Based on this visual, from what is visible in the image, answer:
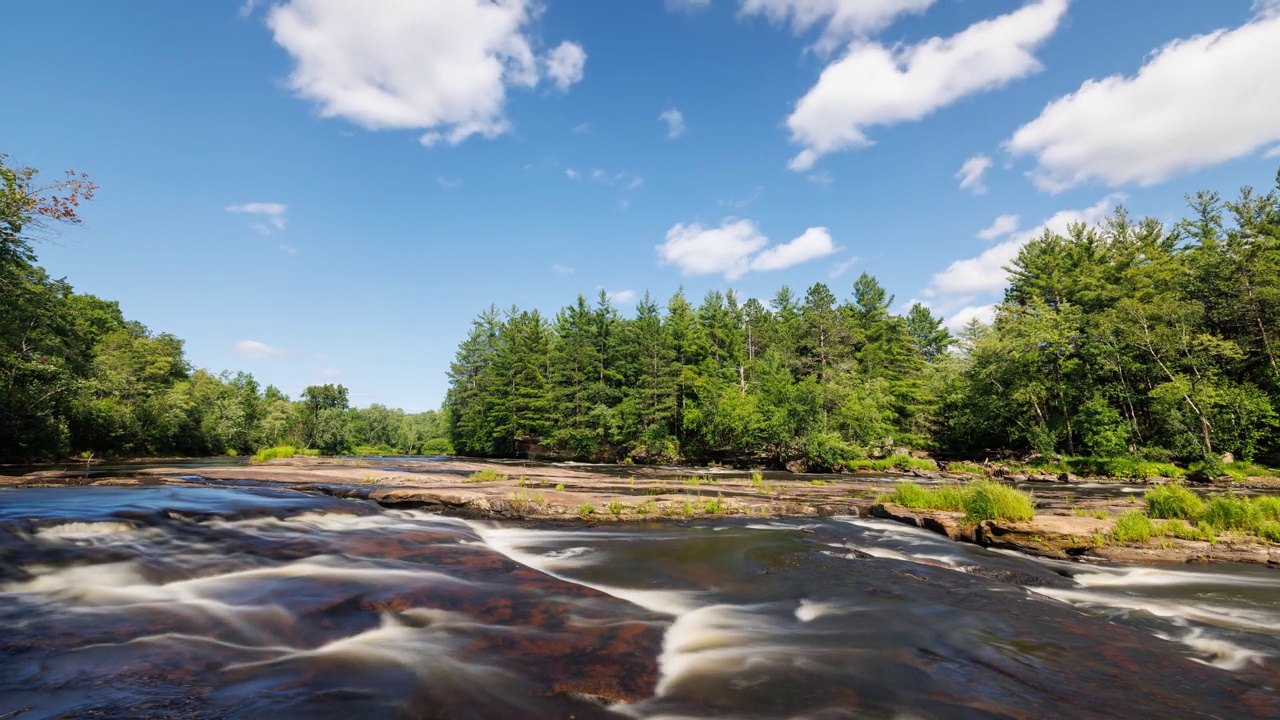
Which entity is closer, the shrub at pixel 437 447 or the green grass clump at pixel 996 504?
the green grass clump at pixel 996 504

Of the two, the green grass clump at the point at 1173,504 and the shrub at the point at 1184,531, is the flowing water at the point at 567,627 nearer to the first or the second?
the shrub at the point at 1184,531

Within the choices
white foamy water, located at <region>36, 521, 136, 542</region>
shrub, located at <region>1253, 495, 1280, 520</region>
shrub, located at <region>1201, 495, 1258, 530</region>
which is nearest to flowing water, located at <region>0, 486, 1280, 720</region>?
white foamy water, located at <region>36, 521, 136, 542</region>

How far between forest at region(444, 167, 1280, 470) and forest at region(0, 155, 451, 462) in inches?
1015

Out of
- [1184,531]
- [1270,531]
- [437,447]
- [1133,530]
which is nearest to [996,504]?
[1133,530]

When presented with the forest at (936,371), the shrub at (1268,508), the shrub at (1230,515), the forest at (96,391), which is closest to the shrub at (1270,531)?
the shrub at (1230,515)

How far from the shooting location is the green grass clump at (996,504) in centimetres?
1173

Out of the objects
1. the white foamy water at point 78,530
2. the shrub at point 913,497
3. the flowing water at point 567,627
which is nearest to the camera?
the flowing water at point 567,627

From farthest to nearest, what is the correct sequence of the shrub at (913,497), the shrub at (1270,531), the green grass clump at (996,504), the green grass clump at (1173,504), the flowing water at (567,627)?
the shrub at (913,497) < the green grass clump at (1173,504) < the green grass clump at (996,504) < the shrub at (1270,531) < the flowing water at (567,627)

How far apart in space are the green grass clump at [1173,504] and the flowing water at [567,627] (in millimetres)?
3544

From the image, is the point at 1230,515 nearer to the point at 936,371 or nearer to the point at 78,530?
the point at 78,530

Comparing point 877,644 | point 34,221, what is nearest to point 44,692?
point 877,644

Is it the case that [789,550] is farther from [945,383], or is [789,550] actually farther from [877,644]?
[945,383]

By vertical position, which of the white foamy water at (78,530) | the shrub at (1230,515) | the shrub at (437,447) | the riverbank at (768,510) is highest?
the white foamy water at (78,530)

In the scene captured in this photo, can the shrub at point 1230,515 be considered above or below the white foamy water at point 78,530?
below
